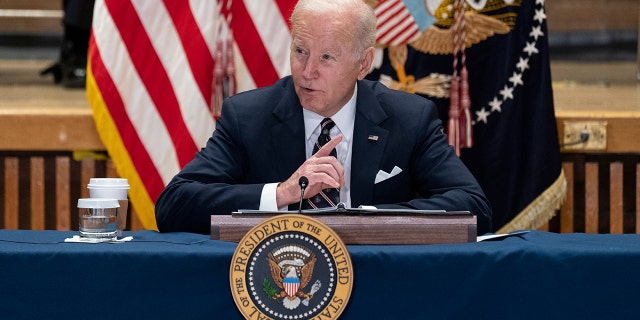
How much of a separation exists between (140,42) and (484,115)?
1.24 m

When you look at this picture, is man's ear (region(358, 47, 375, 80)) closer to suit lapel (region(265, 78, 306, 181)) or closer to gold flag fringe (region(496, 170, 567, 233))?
suit lapel (region(265, 78, 306, 181))

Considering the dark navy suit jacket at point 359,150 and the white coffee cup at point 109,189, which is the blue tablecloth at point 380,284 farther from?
the dark navy suit jacket at point 359,150

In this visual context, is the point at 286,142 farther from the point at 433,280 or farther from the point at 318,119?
the point at 433,280

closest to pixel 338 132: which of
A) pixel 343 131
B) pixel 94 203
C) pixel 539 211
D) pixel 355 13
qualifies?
pixel 343 131

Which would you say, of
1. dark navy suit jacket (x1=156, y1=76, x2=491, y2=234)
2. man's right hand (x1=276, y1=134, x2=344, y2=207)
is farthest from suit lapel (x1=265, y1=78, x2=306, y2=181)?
man's right hand (x1=276, y1=134, x2=344, y2=207)

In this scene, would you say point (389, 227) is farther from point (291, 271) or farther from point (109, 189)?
point (109, 189)

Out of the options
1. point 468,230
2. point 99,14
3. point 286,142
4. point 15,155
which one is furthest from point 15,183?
point 468,230

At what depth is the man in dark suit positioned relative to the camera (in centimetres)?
283

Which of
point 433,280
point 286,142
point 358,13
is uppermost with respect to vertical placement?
point 358,13

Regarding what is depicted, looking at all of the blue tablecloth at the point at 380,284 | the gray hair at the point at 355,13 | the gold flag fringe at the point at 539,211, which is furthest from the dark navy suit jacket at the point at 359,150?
the gold flag fringe at the point at 539,211

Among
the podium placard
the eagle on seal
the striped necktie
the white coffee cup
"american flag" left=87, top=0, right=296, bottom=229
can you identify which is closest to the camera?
the eagle on seal

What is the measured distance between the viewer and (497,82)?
3.93 metres

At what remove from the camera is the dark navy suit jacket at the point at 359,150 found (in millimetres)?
2877

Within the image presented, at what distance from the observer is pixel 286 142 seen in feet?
9.57
